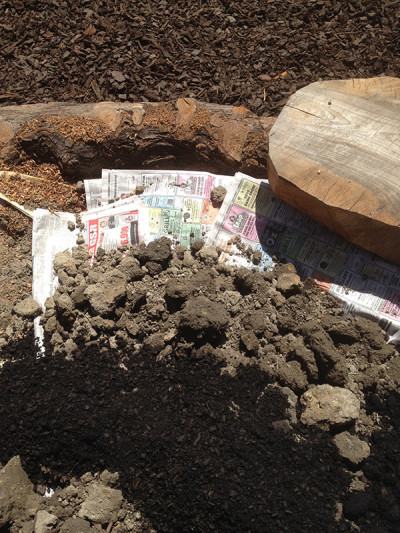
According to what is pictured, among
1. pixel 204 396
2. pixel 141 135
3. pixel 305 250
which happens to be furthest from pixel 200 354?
pixel 141 135

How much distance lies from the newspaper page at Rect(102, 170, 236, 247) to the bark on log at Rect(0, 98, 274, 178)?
0.10 metres

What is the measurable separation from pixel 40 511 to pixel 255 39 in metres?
3.01

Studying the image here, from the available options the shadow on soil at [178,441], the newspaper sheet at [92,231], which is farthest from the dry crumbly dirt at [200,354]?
the newspaper sheet at [92,231]

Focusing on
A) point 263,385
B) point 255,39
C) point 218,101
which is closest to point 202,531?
point 263,385

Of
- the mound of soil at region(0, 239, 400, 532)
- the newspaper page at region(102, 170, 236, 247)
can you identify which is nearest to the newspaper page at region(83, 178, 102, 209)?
the newspaper page at region(102, 170, 236, 247)

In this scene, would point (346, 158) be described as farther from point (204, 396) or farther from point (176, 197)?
point (204, 396)

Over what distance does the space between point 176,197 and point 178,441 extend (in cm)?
137

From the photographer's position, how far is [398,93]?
2.25 metres

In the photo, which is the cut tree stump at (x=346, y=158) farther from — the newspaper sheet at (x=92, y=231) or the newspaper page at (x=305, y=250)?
the newspaper sheet at (x=92, y=231)

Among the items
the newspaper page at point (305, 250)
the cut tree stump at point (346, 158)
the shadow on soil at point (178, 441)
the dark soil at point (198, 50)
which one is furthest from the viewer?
the dark soil at point (198, 50)

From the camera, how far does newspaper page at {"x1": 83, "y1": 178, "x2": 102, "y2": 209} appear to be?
2723mm

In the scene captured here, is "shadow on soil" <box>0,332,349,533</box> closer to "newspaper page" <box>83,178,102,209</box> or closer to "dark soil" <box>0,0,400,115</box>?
"newspaper page" <box>83,178,102,209</box>

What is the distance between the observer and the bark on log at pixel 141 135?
256 cm

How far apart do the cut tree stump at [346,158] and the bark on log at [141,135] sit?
1.05ft
